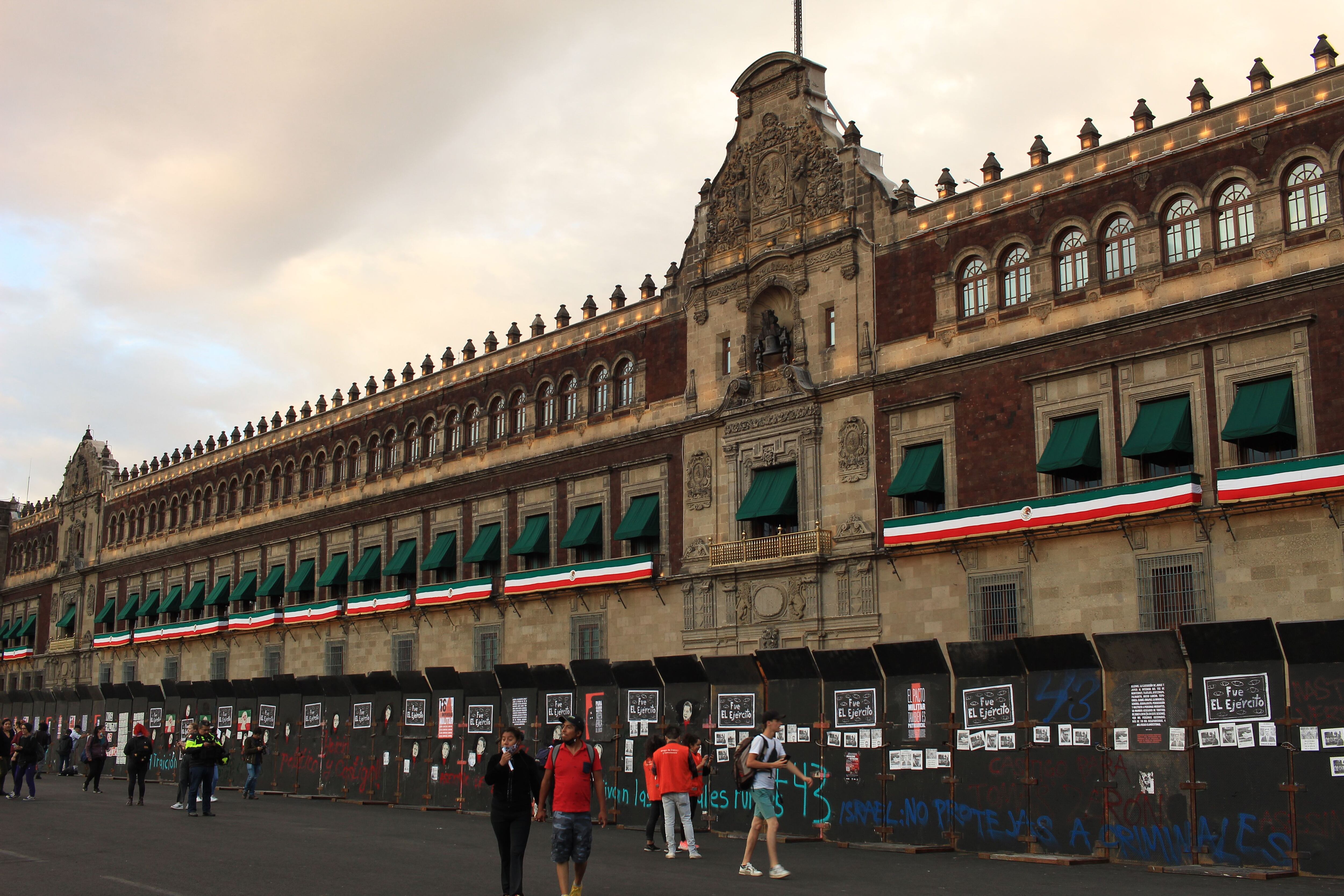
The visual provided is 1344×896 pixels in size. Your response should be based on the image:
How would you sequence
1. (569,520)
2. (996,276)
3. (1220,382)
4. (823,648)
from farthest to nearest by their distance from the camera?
(569,520), (823,648), (996,276), (1220,382)

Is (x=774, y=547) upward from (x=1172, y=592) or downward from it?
upward

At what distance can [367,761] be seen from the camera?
99.0 feet

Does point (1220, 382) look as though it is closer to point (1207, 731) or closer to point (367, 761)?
point (1207, 731)

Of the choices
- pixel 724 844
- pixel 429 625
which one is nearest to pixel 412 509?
pixel 429 625

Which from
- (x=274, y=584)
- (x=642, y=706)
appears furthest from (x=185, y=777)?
(x=274, y=584)

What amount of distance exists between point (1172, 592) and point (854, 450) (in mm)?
8275

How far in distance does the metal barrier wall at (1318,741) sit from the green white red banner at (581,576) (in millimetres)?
21024

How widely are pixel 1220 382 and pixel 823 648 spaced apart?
1088 cm

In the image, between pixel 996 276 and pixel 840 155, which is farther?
pixel 840 155

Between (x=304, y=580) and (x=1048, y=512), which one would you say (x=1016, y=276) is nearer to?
(x=1048, y=512)

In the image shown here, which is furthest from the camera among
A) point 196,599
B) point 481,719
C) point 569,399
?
point 196,599

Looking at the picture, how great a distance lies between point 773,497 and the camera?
31.8m

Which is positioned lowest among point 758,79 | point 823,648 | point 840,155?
point 823,648

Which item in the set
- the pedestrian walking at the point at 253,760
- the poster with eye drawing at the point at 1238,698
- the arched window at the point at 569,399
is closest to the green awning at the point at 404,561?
the arched window at the point at 569,399
